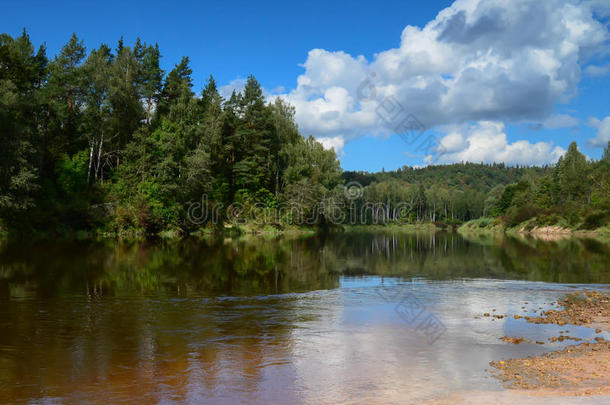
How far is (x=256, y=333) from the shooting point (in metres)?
10.3

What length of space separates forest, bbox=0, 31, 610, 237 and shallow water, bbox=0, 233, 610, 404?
28.4 meters

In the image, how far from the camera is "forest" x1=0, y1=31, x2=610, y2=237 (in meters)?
45.9

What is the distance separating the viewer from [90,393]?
6664 millimetres

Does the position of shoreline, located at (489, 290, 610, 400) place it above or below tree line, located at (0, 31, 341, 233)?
below

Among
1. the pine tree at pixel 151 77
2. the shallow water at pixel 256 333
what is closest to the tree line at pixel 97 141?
the pine tree at pixel 151 77

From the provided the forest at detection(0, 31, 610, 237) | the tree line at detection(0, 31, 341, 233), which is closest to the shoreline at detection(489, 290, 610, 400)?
the forest at detection(0, 31, 610, 237)

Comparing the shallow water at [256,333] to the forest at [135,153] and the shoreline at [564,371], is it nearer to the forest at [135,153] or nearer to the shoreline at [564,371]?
the shoreline at [564,371]

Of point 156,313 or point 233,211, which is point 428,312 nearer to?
point 156,313

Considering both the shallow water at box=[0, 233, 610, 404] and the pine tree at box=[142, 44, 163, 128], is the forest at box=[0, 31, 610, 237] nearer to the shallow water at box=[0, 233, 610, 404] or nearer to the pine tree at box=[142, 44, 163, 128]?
the pine tree at box=[142, 44, 163, 128]

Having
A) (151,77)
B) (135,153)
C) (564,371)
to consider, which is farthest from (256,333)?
(151,77)

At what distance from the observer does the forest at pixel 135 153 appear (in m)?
45.9

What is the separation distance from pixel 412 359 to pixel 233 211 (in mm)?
61185

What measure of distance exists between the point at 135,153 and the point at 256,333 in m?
47.8

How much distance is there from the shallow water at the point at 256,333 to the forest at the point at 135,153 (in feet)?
93.2
